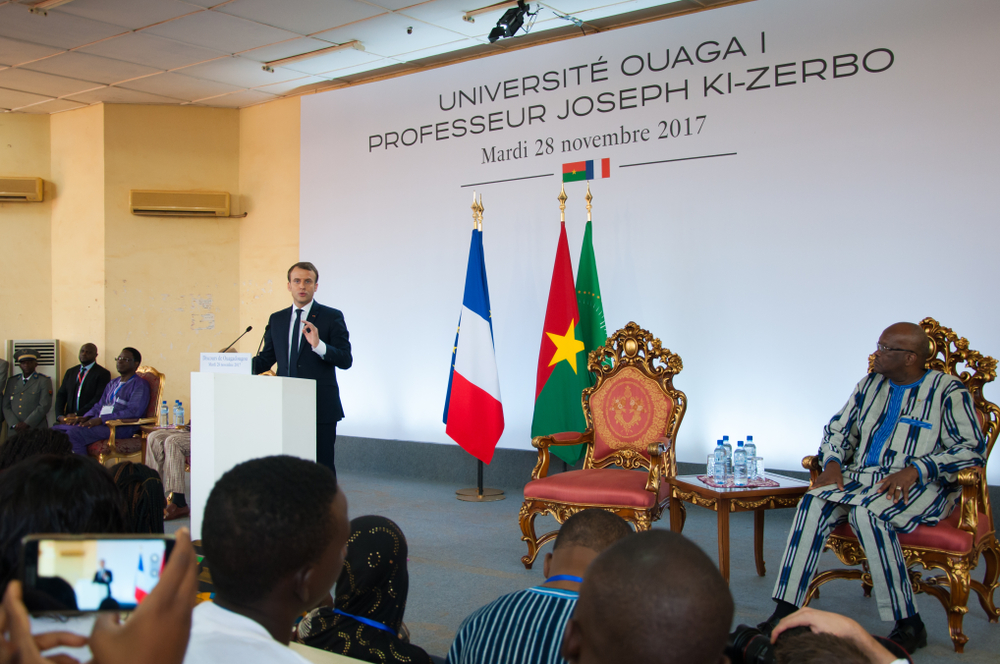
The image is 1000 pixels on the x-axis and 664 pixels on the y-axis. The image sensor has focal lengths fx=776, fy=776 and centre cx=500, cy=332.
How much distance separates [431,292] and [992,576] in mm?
4634

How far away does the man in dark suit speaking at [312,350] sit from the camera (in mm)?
4043

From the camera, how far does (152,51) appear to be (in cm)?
677

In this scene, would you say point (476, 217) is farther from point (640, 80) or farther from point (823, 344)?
point (823, 344)

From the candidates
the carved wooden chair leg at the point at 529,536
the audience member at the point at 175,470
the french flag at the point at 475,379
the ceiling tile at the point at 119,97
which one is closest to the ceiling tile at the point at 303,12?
the french flag at the point at 475,379

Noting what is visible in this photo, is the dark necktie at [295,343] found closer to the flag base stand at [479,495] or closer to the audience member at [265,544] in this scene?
the flag base stand at [479,495]

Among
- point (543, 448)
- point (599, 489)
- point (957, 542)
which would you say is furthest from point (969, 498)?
point (543, 448)

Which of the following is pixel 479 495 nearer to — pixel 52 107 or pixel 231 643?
pixel 231 643

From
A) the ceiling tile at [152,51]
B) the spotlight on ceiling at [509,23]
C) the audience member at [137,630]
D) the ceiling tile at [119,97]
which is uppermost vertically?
the ceiling tile at [152,51]

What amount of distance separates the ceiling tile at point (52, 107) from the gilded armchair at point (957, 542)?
8095mm

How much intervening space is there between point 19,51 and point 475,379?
5074 mm

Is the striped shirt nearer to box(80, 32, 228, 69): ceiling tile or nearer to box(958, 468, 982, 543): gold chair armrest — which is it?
box(958, 468, 982, 543): gold chair armrest

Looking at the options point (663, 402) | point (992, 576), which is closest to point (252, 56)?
point (663, 402)

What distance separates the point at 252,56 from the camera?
271 inches

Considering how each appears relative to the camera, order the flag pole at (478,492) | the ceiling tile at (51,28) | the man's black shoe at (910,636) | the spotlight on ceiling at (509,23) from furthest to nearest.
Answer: the ceiling tile at (51,28) < the flag pole at (478,492) < the spotlight on ceiling at (509,23) < the man's black shoe at (910,636)
